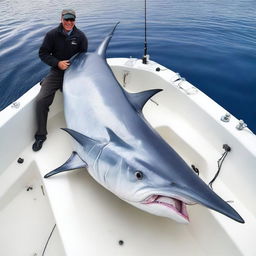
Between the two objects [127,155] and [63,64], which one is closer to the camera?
[127,155]

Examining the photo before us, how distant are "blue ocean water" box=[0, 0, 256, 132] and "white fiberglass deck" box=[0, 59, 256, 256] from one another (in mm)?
1932

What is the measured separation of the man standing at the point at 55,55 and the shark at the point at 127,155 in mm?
363

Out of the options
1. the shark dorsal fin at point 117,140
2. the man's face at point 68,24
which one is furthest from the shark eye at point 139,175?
the man's face at point 68,24

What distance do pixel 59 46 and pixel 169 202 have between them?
2.88 metres

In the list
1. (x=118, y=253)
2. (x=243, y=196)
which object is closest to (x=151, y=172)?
(x=118, y=253)

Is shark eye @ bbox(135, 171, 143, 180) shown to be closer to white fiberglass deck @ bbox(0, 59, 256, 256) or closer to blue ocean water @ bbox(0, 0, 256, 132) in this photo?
white fiberglass deck @ bbox(0, 59, 256, 256)

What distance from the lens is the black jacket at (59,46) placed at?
140 inches

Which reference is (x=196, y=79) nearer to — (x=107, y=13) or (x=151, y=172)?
(x=151, y=172)

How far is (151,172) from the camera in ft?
6.16

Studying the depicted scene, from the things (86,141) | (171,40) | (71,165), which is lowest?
(171,40)

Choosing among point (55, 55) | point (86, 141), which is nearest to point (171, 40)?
point (55, 55)

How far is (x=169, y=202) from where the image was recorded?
1.85 metres

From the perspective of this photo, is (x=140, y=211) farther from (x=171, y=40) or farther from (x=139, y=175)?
(x=171, y=40)

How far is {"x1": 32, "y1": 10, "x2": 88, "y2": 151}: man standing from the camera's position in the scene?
3215mm
